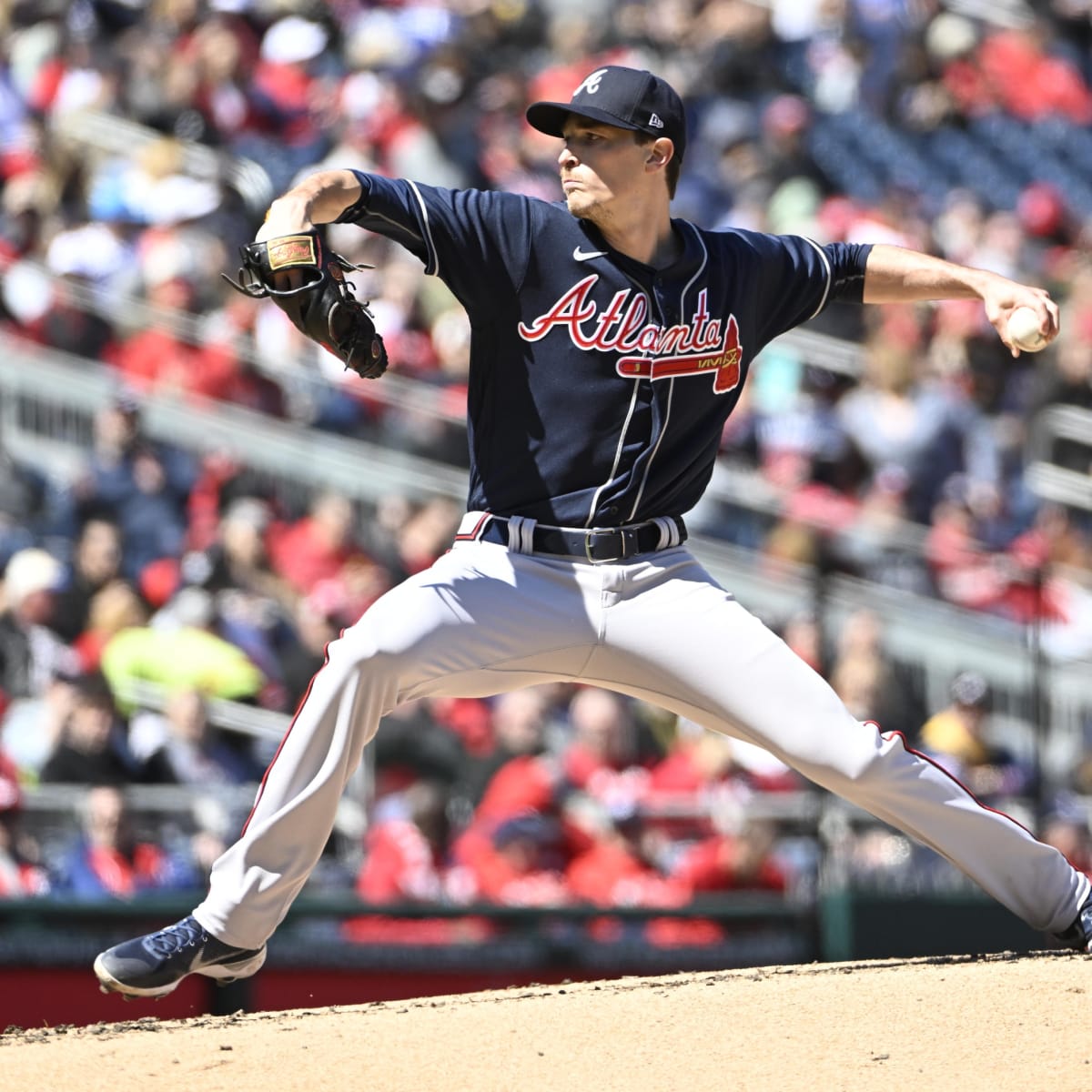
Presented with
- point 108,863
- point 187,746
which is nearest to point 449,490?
point 187,746

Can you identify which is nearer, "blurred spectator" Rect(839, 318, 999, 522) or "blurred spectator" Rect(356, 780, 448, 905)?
"blurred spectator" Rect(356, 780, 448, 905)

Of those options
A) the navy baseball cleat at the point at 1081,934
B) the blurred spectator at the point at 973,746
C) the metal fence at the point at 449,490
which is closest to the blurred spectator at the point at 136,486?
the metal fence at the point at 449,490

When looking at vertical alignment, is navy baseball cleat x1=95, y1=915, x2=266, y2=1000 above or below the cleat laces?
below

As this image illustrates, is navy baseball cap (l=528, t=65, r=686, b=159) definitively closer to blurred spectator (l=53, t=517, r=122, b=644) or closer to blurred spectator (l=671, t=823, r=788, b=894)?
blurred spectator (l=671, t=823, r=788, b=894)

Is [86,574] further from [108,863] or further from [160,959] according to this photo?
[160,959]

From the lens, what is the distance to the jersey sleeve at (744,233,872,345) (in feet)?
15.2

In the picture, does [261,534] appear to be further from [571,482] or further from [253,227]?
[571,482]

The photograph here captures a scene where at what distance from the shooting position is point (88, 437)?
375 inches

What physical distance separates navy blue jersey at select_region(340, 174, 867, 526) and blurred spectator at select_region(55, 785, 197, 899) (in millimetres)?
3458

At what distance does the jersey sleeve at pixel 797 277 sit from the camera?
4.63m

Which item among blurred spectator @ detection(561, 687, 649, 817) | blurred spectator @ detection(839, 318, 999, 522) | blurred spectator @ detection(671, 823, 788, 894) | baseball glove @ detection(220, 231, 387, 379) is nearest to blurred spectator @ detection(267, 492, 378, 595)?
blurred spectator @ detection(561, 687, 649, 817)

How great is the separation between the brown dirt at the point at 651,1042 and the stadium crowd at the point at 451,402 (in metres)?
2.71

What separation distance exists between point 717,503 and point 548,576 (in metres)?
5.06

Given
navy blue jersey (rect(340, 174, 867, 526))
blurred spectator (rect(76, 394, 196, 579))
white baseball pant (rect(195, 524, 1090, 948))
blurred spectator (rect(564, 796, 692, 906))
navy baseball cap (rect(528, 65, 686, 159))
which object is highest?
navy baseball cap (rect(528, 65, 686, 159))
